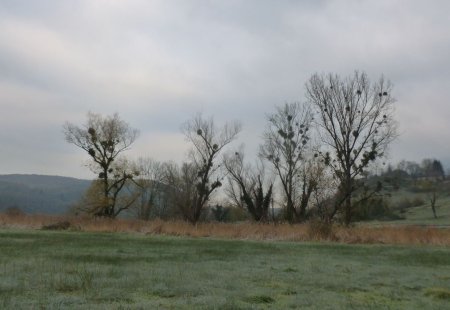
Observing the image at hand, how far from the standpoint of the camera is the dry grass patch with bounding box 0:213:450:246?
71.6 feet

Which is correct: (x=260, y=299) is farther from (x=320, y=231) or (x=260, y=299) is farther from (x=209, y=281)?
(x=320, y=231)

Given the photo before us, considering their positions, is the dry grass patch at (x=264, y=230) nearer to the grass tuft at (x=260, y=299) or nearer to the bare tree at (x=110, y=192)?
the grass tuft at (x=260, y=299)

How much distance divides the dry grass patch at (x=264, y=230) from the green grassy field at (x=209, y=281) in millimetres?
8359

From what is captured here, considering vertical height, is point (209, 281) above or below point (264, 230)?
below

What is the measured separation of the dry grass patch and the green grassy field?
836 cm

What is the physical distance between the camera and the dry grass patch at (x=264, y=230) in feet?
71.6

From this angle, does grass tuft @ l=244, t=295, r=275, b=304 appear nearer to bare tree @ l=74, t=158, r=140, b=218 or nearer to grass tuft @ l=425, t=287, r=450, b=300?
grass tuft @ l=425, t=287, r=450, b=300

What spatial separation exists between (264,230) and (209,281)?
15769mm

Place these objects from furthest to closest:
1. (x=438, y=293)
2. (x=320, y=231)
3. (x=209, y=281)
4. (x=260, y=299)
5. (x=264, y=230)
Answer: (x=264, y=230), (x=320, y=231), (x=209, y=281), (x=438, y=293), (x=260, y=299)

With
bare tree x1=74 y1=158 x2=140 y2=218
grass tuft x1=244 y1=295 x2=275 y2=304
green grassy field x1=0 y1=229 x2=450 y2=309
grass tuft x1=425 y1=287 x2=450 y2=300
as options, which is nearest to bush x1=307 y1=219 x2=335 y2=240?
green grassy field x1=0 y1=229 x2=450 y2=309

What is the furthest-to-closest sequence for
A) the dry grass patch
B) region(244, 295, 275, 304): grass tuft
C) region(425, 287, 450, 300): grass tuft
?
the dry grass patch → region(425, 287, 450, 300): grass tuft → region(244, 295, 275, 304): grass tuft

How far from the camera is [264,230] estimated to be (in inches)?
941

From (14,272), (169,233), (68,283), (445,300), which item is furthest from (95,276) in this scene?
(169,233)

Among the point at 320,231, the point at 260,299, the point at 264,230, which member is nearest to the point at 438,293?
the point at 260,299
